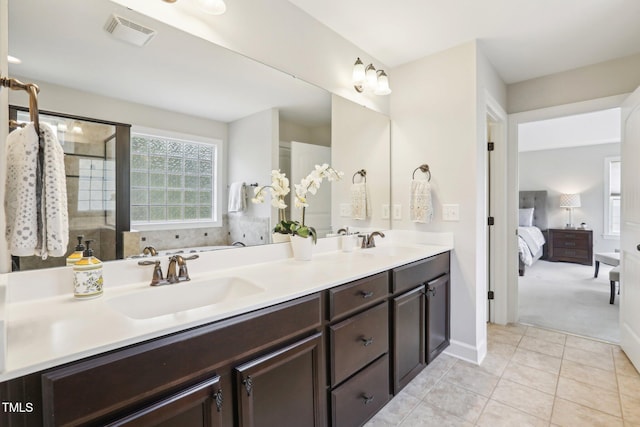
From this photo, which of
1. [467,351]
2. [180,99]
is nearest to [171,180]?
[180,99]

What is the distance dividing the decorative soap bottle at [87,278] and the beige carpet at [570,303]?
3.56 meters

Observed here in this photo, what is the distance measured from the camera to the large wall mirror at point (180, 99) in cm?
113

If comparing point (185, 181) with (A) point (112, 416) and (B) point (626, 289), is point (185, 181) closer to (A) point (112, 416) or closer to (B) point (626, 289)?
(A) point (112, 416)

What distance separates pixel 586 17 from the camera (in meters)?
2.03

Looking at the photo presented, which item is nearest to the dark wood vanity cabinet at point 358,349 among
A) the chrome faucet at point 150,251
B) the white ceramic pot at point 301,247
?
the white ceramic pot at point 301,247

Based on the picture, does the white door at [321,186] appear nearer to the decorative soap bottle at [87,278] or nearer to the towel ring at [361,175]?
the towel ring at [361,175]

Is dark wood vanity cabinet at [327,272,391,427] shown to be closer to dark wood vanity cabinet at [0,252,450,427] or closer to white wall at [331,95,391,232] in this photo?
dark wood vanity cabinet at [0,252,450,427]

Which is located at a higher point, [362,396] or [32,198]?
[32,198]

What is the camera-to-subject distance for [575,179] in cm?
620

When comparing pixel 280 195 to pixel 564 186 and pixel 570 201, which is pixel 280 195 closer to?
pixel 570 201

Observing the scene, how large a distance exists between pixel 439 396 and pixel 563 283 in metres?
3.84

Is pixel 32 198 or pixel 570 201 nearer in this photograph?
pixel 32 198

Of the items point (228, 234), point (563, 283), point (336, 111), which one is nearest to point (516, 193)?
point (336, 111)

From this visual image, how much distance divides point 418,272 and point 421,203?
678 mm
